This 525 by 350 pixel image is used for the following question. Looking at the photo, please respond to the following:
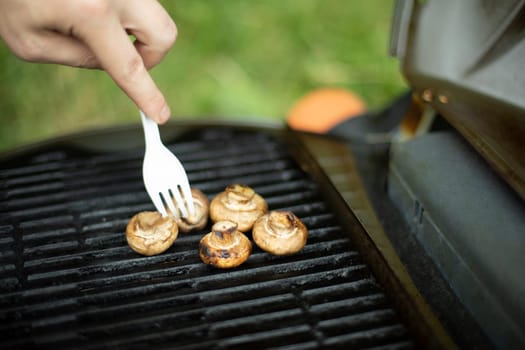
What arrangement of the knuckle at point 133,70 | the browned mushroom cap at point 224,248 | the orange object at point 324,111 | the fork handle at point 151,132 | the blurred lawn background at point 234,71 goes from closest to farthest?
the knuckle at point 133,70
the browned mushroom cap at point 224,248
the fork handle at point 151,132
the orange object at point 324,111
the blurred lawn background at point 234,71

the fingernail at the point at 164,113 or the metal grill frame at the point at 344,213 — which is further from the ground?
the fingernail at the point at 164,113

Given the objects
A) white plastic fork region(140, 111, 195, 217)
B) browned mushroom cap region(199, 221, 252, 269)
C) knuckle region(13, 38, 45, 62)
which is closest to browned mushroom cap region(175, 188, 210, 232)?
white plastic fork region(140, 111, 195, 217)

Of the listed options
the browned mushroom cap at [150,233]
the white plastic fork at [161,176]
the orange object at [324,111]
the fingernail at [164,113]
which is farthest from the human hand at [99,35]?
Result: the orange object at [324,111]

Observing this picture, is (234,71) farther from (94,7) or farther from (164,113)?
(94,7)

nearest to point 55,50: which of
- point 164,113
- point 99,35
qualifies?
point 99,35

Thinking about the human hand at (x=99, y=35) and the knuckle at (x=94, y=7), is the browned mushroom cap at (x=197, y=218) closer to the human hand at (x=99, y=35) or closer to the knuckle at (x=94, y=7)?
the human hand at (x=99, y=35)

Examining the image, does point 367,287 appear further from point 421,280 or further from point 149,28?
point 149,28
